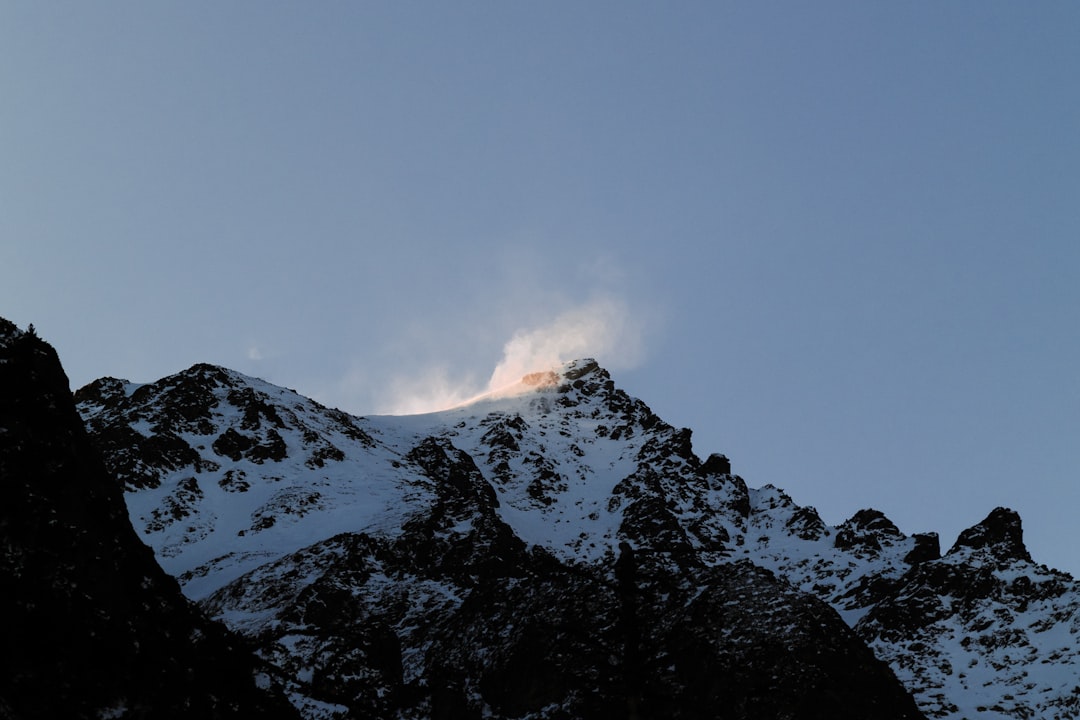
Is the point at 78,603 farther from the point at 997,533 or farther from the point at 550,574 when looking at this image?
the point at 997,533

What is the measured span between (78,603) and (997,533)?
62.7 m

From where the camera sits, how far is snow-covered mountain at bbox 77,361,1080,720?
941 inches

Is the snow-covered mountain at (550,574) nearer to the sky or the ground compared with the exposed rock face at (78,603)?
nearer to the sky

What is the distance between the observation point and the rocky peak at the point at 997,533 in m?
57.7

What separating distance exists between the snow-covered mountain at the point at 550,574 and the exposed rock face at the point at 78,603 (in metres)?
1.55

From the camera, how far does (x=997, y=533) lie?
59344mm

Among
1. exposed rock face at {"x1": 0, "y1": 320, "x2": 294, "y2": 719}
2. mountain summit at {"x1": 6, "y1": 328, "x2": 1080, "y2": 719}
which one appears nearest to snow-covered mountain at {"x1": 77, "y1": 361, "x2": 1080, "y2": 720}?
mountain summit at {"x1": 6, "y1": 328, "x2": 1080, "y2": 719}

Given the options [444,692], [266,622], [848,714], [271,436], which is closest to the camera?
[848,714]

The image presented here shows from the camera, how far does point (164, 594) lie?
13.8 m

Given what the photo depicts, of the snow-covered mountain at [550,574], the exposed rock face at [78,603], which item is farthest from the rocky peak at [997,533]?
the exposed rock face at [78,603]

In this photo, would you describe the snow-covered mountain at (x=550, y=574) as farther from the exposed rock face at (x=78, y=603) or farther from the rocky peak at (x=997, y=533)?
the exposed rock face at (x=78, y=603)

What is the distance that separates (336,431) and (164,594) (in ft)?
231

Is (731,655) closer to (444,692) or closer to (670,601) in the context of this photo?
(670,601)

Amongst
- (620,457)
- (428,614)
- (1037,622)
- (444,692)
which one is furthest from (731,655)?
(620,457)
